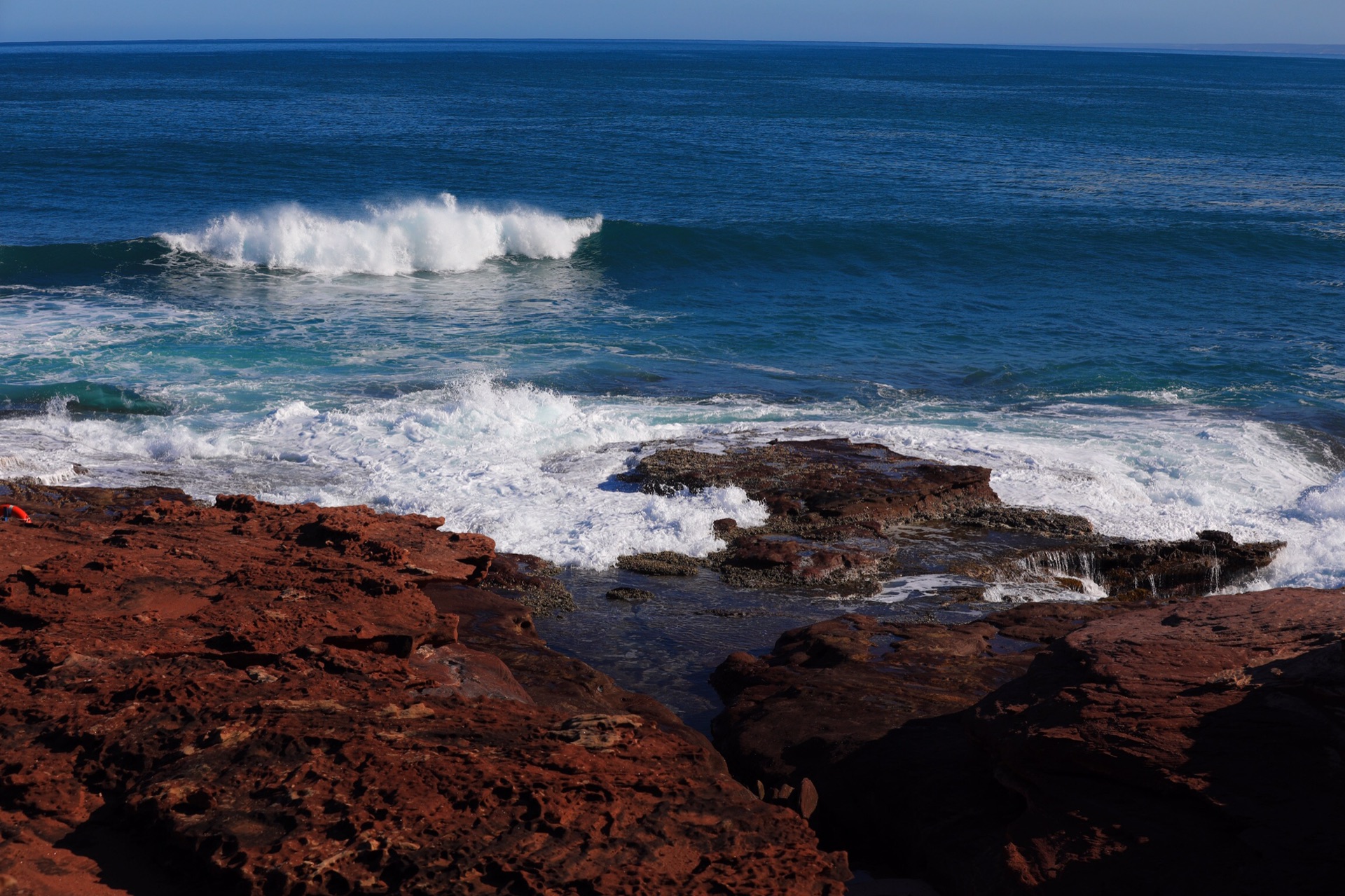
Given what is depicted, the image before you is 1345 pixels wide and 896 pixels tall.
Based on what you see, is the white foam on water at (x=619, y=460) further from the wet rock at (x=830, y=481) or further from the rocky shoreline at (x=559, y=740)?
the rocky shoreline at (x=559, y=740)

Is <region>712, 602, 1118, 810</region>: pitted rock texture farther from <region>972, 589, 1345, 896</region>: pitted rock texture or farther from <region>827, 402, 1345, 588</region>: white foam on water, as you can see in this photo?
<region>827, 402, 1345, 588</region>: white foam on water

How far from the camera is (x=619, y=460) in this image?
485 inches

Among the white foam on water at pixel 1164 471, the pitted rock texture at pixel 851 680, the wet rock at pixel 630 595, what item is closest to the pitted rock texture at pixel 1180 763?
the pitted rock texture at pixel 851 680

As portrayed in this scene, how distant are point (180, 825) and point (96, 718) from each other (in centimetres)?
100

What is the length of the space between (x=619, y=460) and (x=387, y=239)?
1563 cm

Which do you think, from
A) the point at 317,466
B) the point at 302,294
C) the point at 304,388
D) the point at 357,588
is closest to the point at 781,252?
the point at 302,294

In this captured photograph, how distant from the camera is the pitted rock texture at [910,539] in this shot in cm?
956

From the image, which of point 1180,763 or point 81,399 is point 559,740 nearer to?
point 1180,763

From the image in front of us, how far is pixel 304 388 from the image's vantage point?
50.8 feet

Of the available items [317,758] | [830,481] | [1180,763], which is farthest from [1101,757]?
[830,481]

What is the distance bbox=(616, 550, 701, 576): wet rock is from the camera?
9516 mm

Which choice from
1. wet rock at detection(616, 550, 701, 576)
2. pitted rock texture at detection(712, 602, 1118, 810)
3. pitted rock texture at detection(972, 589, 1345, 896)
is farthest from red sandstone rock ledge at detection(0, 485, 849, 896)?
wet rock at detection(616, 550, 701, 576)

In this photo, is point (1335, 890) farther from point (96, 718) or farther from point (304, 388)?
point (304, 388)

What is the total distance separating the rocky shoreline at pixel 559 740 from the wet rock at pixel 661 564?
1724mm
